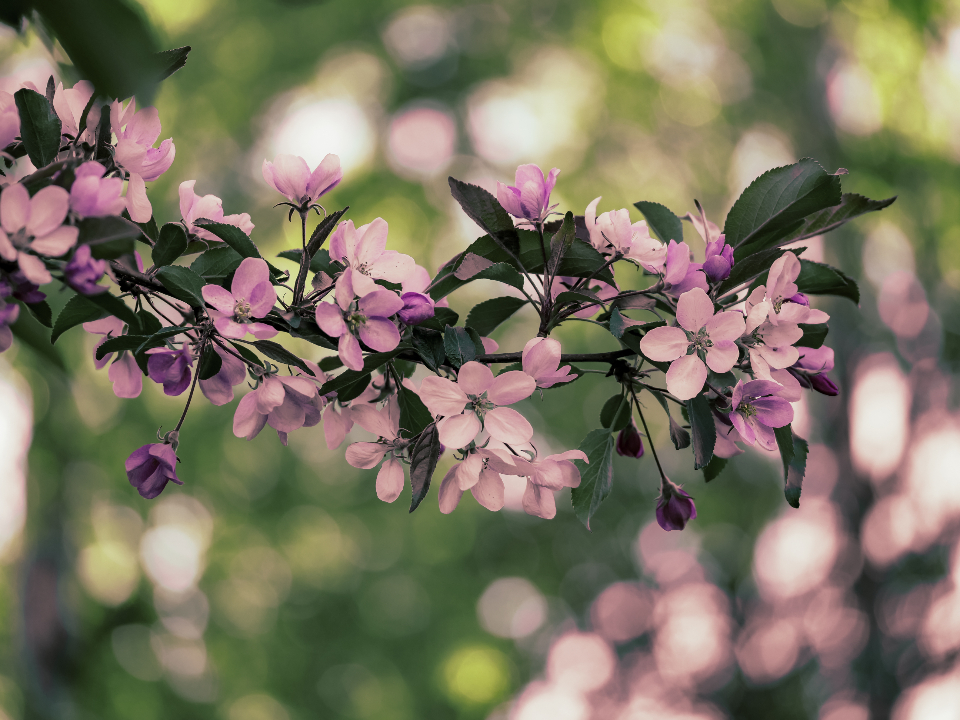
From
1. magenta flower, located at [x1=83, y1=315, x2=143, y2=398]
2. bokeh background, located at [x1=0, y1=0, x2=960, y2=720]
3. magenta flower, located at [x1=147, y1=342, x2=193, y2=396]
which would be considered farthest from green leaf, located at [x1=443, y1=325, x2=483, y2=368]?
bokeh background, located at [x1=0, y1=0, x2=960, y2=720]

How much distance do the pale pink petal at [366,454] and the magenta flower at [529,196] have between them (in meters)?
0.36

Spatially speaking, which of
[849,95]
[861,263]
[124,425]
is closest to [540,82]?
[849,95]

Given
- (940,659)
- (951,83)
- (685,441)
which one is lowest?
(940,659)

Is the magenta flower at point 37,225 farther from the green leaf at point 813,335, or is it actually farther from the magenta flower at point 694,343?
the green leaf at point 813,335

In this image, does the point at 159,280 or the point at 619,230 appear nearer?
the point at 159,280

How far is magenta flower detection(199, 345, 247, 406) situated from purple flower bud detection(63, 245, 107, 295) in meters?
0.29

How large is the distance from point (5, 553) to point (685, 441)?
7.94 metres

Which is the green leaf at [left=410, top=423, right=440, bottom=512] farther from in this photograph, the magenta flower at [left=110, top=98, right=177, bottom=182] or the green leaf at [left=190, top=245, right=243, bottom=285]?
the magenta flower at [left=110, top=98, right=177, bottom=182]

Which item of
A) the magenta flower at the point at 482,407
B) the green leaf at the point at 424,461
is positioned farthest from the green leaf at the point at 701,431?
the green leaf at the point at 424,461

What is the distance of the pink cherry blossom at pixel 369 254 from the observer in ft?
2.81

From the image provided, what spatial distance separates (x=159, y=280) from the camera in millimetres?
775

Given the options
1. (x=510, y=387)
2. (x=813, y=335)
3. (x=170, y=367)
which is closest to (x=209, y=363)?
(x=170, y=367)

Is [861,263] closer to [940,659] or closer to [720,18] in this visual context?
[720,18]

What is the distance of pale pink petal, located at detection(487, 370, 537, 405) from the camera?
776mm
